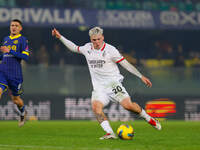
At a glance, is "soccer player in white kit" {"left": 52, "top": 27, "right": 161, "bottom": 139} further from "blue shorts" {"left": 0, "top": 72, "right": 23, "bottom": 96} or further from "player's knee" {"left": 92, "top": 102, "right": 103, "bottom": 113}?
"blue shorts" {"left": 0, "top": 72, "right": 23, "bottom": 96}

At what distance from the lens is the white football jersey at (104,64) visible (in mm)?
8859

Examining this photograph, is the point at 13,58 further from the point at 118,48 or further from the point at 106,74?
the point at 118,48

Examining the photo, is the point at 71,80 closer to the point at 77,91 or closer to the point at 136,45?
the point at 77,91

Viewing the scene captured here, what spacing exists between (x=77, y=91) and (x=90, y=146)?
31.7 ft

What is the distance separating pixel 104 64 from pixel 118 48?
32.6 ft

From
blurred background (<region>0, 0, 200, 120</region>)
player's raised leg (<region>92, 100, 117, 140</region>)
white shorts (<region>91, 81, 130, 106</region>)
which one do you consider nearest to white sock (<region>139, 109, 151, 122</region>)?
white shorts (<region>91, 81, 130, 106</region>)

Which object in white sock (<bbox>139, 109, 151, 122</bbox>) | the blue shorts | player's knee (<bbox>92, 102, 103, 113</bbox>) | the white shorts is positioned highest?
the blue shorts

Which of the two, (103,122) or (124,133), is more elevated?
(103,122)

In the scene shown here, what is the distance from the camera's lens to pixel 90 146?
7664 mm

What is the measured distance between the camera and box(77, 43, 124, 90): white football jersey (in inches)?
349

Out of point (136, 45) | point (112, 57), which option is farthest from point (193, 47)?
point (112, 57)

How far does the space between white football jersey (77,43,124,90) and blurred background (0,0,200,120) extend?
7701 mm

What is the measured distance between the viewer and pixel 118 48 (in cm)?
1877

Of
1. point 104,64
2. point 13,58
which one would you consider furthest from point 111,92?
point 13,58
